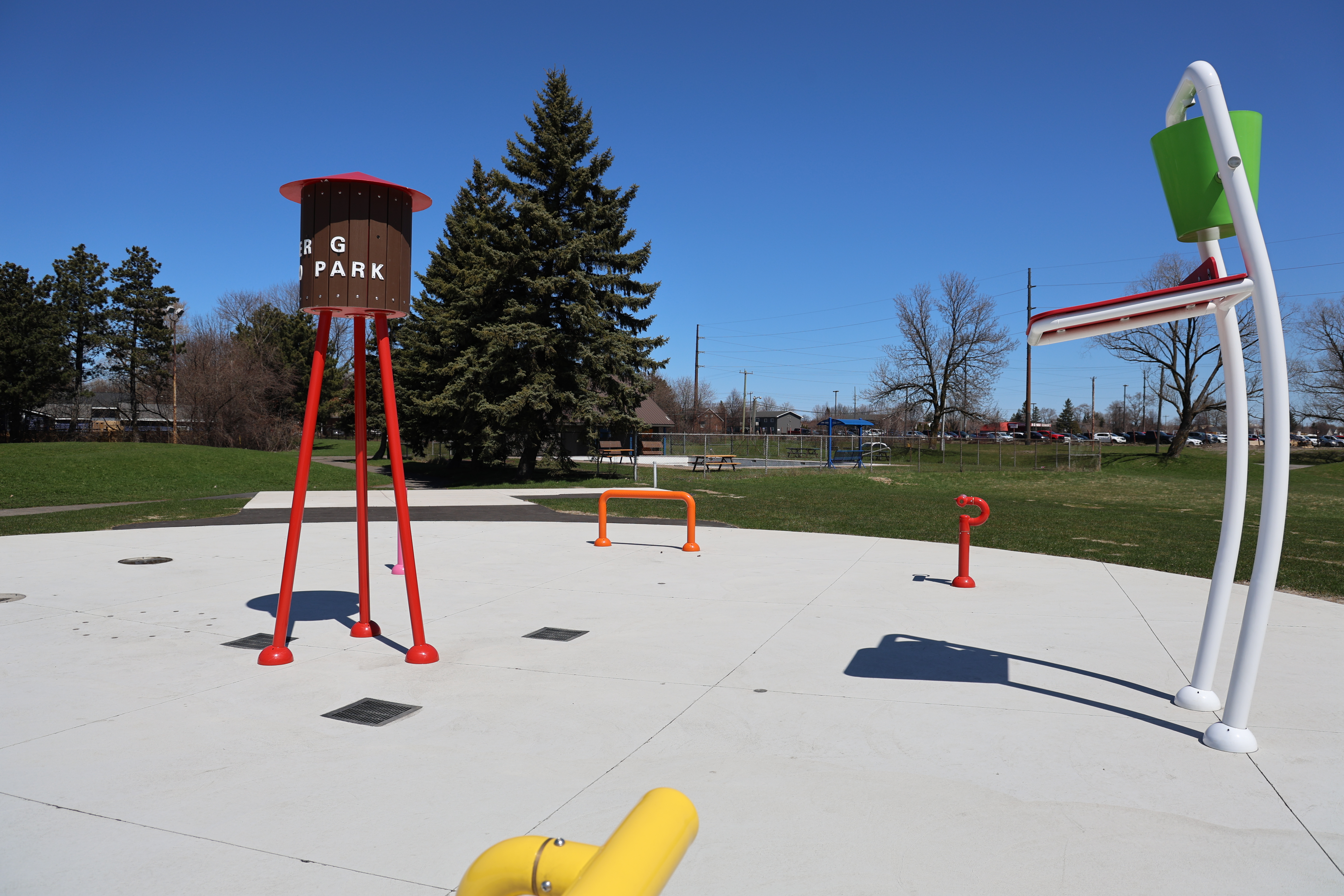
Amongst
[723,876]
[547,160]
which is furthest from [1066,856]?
[547,160]

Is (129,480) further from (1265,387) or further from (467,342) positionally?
(1265,387)

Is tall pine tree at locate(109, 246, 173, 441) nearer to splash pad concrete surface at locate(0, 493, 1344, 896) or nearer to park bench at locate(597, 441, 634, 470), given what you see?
park bench at locate(597, 441, 634, 470)

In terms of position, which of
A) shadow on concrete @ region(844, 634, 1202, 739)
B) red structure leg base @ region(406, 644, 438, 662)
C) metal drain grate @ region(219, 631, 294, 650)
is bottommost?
metal drain grate @ region(219, 631, 294, 650)

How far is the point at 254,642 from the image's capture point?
6156 mm

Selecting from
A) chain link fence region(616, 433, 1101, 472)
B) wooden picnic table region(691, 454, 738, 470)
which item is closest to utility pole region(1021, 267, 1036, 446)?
chain link fence region(616, 433, 1101, 472)

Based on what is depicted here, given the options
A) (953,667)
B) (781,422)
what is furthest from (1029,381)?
(781,422)

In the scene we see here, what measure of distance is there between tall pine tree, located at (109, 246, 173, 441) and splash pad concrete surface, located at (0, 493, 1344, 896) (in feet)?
186

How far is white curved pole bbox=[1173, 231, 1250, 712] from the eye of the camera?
4.46m

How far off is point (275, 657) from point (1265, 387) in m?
6.05

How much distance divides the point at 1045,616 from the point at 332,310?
643cm

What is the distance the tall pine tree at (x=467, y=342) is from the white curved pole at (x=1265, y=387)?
79.1 feet

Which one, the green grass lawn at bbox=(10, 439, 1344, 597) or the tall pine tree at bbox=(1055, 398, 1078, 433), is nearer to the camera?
the green grass lawn at bbox=(10, 439, 1344, 597)

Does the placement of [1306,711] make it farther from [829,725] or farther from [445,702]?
[445,702]

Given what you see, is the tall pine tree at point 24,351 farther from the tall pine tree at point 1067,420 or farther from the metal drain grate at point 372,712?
the tall pine tree at point 1067,420
